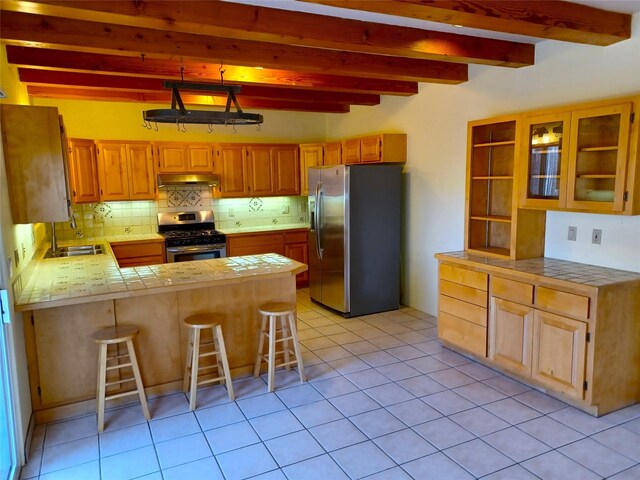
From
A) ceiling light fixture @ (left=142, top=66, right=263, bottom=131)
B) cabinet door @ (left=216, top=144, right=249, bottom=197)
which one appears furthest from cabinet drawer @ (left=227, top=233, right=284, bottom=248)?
ceiling light fixture @ (left=142, top=66, right=263, bottom=131)

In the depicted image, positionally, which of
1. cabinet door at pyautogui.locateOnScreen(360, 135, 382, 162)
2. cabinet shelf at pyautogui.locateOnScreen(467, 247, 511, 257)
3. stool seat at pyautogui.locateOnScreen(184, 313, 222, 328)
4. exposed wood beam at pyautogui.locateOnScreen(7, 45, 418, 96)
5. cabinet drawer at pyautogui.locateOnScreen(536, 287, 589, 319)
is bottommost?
stool seat at pyautogui.locateOnScreen(184, 313, 222, 328)

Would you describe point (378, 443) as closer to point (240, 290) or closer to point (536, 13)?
point (240, 290)

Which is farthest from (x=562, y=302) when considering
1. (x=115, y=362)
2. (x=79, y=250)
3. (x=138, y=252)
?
(x=79, y=250)

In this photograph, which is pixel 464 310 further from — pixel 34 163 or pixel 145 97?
pixel 145 97

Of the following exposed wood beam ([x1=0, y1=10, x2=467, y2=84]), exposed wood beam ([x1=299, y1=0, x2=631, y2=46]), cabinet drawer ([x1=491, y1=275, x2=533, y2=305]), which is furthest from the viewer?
cabinet drawer ([x1=491, y1=275, x2=533, y2=305])

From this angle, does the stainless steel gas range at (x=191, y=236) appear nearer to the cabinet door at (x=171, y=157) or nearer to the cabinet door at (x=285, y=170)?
the cabinet door at (x=171, y=157)

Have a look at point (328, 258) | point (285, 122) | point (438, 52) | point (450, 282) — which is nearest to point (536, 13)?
point (438, 52)

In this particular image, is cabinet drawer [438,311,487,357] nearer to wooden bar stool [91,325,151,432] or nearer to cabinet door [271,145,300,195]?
wooden bar stool [91,325,151,432]

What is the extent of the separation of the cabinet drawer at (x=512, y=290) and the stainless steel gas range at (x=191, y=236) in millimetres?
3567

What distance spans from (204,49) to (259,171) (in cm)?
300

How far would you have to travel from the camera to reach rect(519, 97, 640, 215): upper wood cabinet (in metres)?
2.84

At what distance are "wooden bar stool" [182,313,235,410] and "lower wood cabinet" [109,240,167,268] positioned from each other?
242cm

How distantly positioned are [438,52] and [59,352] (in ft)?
11.3

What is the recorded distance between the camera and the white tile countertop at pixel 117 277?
9.38ft
